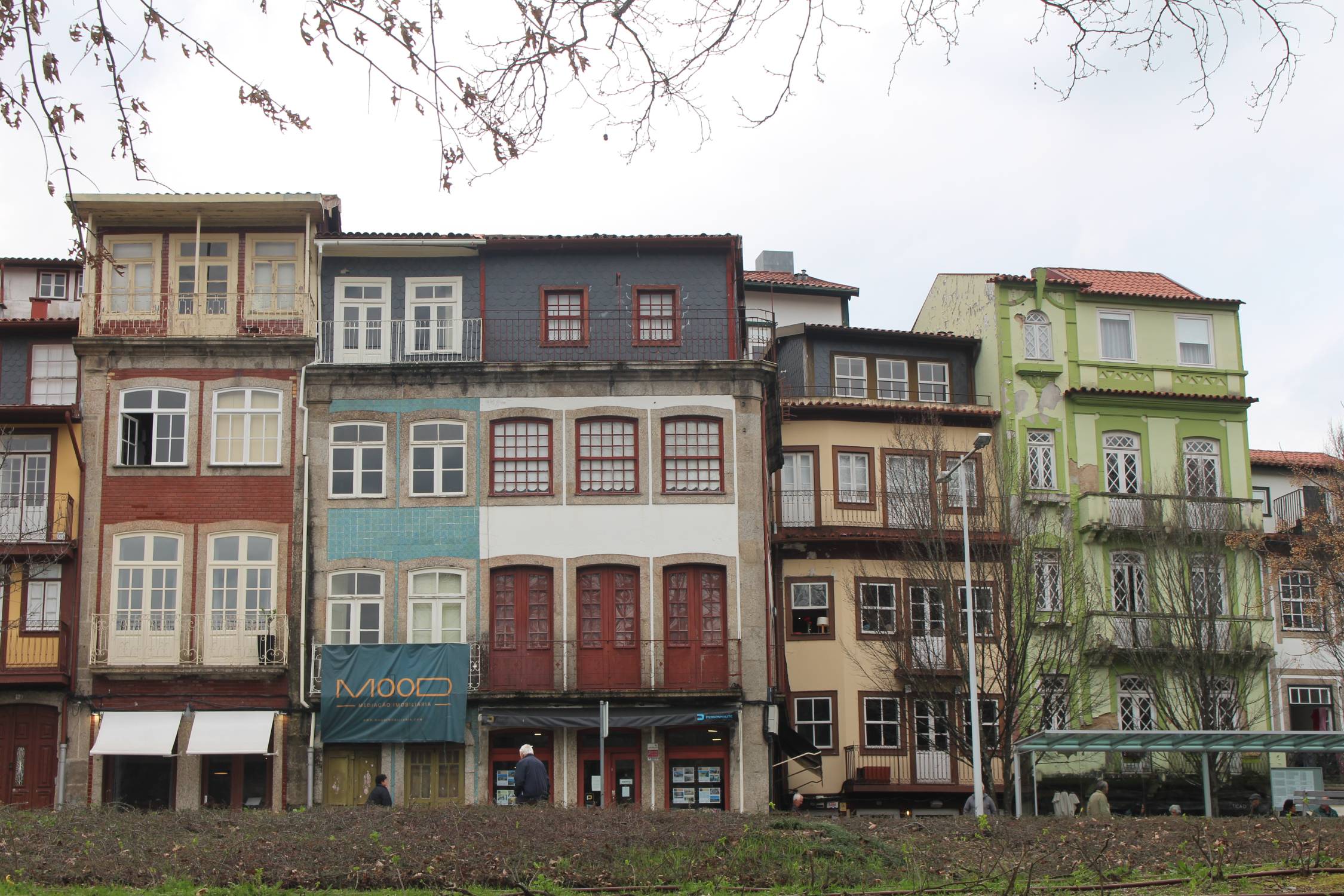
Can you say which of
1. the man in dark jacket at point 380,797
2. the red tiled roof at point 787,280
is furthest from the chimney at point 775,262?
the man in dark jacket at point 380,797

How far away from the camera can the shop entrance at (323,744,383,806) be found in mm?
35656

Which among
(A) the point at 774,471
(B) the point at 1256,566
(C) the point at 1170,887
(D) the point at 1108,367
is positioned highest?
(D) the point at 1108,367

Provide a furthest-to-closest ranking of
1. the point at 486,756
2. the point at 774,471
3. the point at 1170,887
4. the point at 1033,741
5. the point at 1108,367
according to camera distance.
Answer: the point at 1108,367 → the point at 774,471 → the point at 486,756 → the point at 1033,741 → the point at 1170,887

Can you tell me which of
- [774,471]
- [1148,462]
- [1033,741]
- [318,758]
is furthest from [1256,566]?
[318,758]

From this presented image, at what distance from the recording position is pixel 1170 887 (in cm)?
1703

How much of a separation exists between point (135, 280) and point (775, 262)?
2381 centimetres

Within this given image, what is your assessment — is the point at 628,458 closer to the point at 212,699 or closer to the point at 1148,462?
the point at 212,699

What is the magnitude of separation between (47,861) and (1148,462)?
35504mm

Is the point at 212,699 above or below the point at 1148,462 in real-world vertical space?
below

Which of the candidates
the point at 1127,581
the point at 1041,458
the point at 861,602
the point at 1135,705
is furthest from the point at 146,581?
the point at 1127,581

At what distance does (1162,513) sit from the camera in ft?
144

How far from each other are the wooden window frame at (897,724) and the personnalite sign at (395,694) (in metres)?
11.4

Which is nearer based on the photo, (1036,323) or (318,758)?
(318,758)

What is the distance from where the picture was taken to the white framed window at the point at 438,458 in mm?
37438
